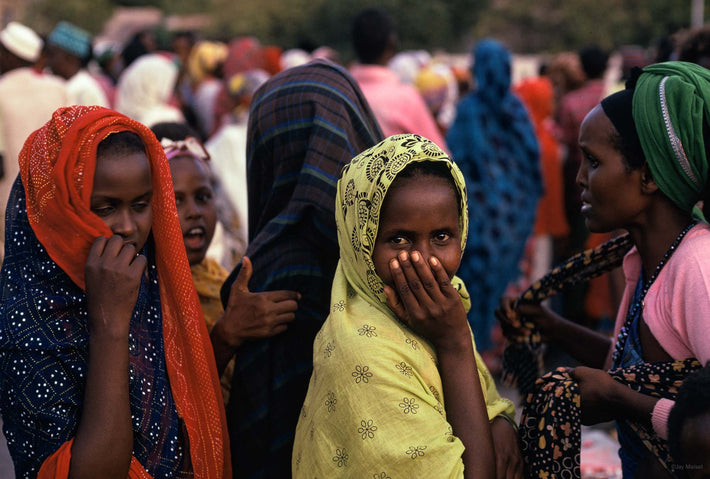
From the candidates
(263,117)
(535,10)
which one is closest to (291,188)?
(263,117)

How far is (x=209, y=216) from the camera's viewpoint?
10.7 feet

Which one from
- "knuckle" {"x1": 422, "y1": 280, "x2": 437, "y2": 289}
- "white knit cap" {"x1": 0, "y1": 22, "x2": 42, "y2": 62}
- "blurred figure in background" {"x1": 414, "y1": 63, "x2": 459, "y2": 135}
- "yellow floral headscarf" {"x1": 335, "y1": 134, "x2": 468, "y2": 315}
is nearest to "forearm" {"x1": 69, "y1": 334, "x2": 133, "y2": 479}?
"yellow floral headscarf" {"x1": 335, "y1": 134, "x2": 468, "y2": 315}

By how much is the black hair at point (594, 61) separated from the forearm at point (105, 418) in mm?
7558

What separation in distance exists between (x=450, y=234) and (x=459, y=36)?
37670 mm

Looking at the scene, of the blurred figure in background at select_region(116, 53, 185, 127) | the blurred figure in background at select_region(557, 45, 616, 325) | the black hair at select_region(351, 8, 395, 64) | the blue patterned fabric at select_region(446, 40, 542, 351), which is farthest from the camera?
the blurred figure in background at select_region(557, 45, 616, 325)

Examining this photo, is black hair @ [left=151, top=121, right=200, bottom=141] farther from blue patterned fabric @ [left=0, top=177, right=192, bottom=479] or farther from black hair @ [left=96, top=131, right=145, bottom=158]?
blue patterned fabric @ [left=0, top=177, right=192, bottom=479]

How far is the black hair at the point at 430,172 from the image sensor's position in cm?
226

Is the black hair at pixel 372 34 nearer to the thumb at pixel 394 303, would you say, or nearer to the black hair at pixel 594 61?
the black hair at pixel 594 61

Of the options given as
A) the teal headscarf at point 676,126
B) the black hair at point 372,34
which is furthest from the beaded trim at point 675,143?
the black hair at point 372,34

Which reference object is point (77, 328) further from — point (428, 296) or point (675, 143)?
point (675, 143)

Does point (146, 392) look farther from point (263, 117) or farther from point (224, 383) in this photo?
point (263, 117)

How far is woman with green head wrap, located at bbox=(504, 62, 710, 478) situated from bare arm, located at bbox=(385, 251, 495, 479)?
0.69ft

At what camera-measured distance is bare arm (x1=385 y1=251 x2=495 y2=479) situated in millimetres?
2154

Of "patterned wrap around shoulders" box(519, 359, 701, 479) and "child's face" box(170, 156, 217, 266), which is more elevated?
"child's face" box(170, 156, 217, 266)
